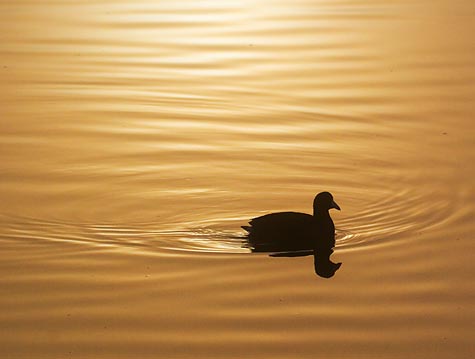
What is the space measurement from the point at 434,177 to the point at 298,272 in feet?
7.34

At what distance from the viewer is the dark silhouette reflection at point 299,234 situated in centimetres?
809

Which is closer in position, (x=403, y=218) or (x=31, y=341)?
(x=31, y=341)

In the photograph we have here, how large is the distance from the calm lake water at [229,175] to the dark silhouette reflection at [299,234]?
4.4 inches

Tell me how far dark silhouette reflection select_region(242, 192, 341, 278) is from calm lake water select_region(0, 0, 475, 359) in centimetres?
11

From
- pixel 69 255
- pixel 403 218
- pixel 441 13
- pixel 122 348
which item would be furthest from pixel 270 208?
pixel 441 13

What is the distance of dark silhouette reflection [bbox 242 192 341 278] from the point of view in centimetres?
809

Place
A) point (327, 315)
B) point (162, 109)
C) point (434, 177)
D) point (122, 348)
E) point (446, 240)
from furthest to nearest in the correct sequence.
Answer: point (162, 109) < point (434, 177) < point (446, 240) < point (327, 315) < point (122, 348)

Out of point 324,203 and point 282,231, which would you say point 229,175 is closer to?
point 324,203

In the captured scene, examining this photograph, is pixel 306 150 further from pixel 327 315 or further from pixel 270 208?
pixel 327 315

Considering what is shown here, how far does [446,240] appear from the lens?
8.45 metres

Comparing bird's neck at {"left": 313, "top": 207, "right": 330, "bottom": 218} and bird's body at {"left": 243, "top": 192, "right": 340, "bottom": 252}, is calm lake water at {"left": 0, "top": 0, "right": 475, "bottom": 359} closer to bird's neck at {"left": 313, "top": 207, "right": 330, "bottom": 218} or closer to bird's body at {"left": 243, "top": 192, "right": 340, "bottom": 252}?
bird's body at {"left": 243, "top": 192, "right": 340, "bottom": 252}

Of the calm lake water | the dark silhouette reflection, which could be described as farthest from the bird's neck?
the calm lake water

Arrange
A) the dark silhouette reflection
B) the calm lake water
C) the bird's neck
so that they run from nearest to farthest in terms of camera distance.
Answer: the calm lake water → the dark silhouette reflection → the bird's neck

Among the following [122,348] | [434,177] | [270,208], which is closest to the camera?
[122,348]
